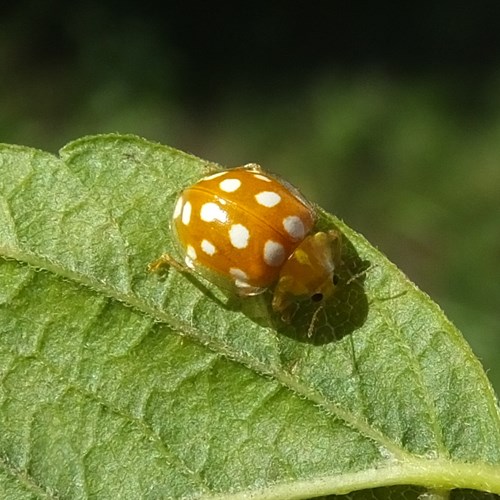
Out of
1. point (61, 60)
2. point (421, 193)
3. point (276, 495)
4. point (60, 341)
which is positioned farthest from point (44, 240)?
point (61, 60)

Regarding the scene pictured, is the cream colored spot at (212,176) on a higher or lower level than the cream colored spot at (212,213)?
higher

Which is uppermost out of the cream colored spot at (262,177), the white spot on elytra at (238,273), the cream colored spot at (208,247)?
the cream colored spot at (262,177)

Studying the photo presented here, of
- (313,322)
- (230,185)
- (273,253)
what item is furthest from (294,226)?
(313,322)

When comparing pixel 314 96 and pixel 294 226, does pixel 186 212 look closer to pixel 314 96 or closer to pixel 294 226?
pixel 294 226

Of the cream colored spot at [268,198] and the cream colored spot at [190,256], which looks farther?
the cream colored spot at [268,198]

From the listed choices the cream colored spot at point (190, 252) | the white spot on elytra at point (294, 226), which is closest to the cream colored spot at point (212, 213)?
the cream colored spot at point (190, 252)

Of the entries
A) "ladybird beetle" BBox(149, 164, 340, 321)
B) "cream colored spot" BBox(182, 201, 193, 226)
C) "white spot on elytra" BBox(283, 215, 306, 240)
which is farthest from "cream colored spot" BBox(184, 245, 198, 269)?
"white spot on elytra" BBox(283, 215, 306, 240)

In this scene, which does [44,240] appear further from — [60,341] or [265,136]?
[265,136]

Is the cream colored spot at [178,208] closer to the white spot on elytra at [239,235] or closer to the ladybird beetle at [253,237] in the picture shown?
the ladybird beetle at [253,237]
